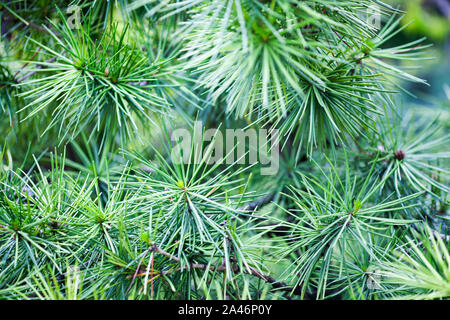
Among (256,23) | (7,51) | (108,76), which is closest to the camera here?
(256,23)

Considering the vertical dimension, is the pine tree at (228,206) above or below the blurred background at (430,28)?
below

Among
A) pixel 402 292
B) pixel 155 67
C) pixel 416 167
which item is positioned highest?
pixel 155 67

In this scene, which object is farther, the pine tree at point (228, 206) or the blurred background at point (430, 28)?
the blurred background at point (430, 28)

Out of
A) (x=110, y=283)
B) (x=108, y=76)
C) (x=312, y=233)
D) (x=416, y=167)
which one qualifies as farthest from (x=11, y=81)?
(x=416, y=167)

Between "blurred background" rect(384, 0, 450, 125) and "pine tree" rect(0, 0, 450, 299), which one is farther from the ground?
"blurred background" rect(384, 0, 450, 125)

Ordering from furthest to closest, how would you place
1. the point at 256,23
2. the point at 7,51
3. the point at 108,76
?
the point at 7,51
the point at 108,76
the point at 256,23

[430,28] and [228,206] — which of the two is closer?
[228,206]

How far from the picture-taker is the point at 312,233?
1.08 feet

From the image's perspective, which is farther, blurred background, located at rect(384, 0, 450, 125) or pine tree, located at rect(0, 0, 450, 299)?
blurred background, located at rect(384, 0, 450, 125)

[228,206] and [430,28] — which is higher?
[430,28]

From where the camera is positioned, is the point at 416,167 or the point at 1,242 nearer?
the point at 1,242
